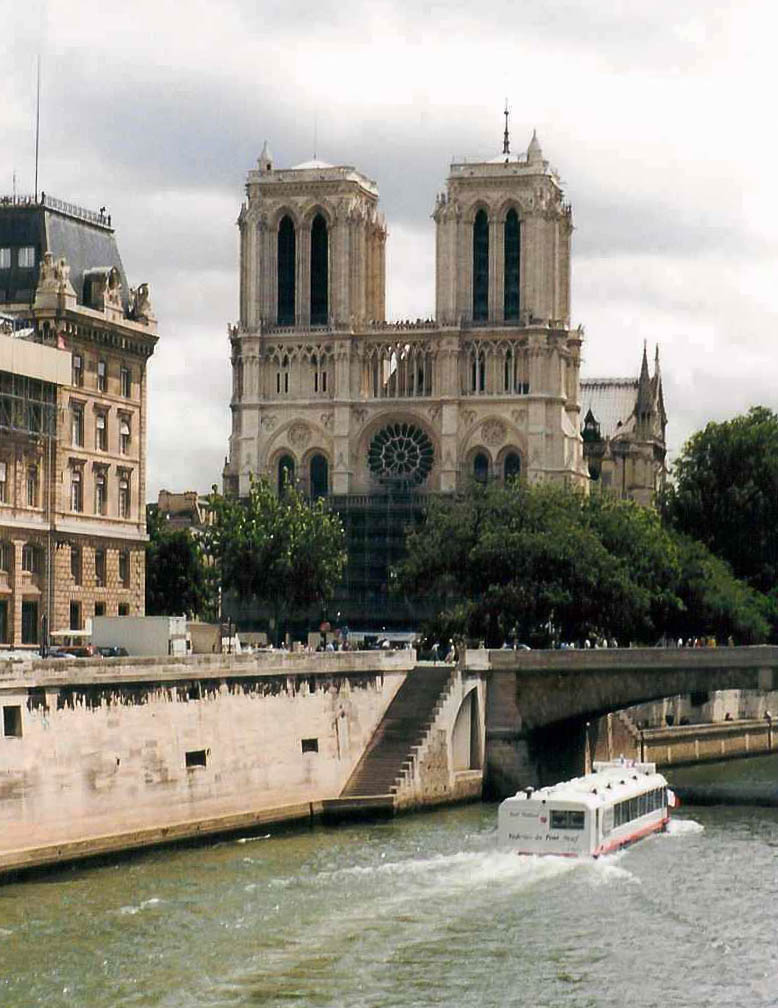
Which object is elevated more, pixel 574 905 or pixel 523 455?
pixel 523 455

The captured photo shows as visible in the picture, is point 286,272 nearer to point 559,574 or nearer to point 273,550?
point 273,550

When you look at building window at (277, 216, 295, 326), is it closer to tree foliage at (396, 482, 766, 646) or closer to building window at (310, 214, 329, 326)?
building window at (310, 214, 329, 326)

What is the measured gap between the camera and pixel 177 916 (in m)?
59.8

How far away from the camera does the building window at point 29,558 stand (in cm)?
9838

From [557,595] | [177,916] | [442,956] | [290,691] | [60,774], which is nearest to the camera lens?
[442,956]

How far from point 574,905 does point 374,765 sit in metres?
23.6

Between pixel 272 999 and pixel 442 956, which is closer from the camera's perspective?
pixel 272 999

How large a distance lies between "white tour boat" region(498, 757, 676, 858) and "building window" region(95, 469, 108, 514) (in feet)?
107

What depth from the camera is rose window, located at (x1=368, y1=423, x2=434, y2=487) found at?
182 metres

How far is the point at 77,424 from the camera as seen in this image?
10131 cm

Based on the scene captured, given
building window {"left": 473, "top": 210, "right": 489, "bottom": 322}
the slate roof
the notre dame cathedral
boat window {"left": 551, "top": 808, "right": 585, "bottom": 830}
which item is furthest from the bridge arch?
building window {"left": 473, "top": 210, "right": 489, "bottom": 322}

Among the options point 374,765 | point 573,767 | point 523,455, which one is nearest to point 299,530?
point 523,455

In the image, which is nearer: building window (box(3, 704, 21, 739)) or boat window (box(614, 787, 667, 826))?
building window (box(3, 704, 21, 739))

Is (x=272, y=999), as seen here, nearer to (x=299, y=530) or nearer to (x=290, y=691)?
(x=290, y=691)
